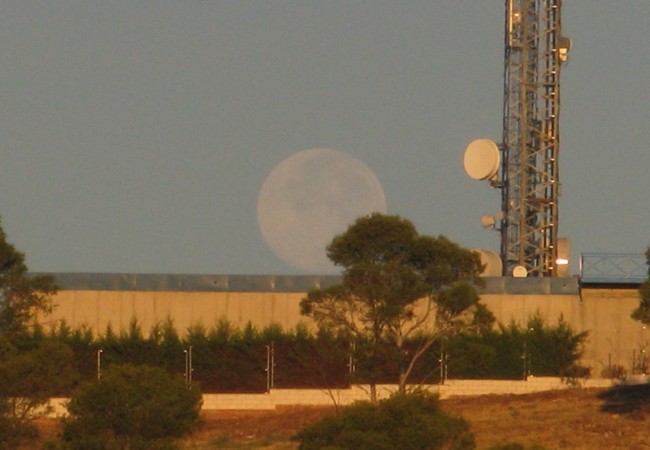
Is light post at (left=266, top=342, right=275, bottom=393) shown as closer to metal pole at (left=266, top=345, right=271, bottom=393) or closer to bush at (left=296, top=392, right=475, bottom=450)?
metal pole at (left=266, top=345, right=271, bottom=393)

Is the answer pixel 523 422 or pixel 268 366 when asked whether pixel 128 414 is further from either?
pixel 268 366

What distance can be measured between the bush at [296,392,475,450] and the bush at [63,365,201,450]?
5110mm

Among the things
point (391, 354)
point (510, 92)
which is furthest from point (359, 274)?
point (510, 92)

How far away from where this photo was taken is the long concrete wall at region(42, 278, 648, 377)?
59.5 metres

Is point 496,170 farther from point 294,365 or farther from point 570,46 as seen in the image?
point 294,365

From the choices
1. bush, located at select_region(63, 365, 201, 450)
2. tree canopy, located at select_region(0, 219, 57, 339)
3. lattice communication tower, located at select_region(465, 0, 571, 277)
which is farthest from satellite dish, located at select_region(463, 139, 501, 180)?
bush, located at select_region(63, 365, 201, 450)

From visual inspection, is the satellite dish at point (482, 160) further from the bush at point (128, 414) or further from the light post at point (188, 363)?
the bush at point (128, 414)

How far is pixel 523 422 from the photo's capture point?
4528cm

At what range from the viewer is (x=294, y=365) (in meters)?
59.4

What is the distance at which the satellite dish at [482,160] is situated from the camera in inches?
2410

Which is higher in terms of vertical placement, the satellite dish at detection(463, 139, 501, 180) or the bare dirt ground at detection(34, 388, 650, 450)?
the satellite dish at detection(463, 139, 501, 180)

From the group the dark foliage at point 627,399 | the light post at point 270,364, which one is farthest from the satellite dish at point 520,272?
the dark foliage at point 627,399

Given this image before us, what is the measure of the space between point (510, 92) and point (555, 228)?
17.6 ft

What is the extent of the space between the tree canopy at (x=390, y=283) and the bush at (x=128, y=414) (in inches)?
389
